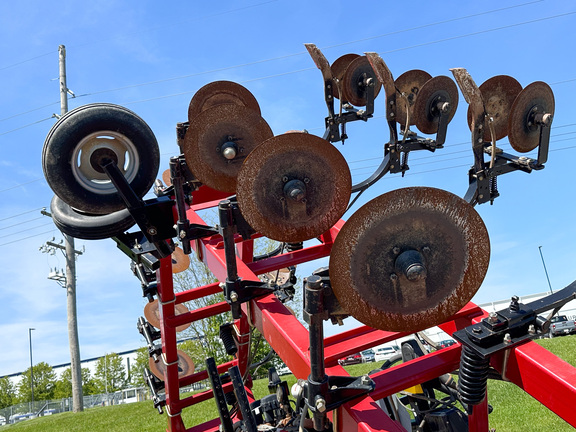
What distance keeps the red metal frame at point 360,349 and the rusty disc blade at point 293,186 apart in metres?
0.76

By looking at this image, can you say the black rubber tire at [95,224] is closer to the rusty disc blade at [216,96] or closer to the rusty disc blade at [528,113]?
the rusty disc blade at [216,96]

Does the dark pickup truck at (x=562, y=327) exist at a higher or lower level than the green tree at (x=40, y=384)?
lower

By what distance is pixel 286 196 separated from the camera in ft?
12.7

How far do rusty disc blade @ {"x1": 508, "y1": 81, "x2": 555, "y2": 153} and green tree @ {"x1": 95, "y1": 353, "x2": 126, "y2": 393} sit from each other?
55.2 metres

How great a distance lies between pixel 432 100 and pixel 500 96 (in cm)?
68

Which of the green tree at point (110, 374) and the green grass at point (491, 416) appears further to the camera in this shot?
the green tree at point (110, 374)

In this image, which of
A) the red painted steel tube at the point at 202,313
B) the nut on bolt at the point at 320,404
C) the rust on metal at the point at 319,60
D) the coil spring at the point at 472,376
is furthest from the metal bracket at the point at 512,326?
the rust on metal at the point at 319,60

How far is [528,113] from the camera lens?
511 cm

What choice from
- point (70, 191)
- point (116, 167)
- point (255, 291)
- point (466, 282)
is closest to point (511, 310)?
point (466, 282)

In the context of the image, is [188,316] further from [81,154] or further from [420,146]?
[420,146]

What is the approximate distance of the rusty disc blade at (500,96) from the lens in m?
5.48

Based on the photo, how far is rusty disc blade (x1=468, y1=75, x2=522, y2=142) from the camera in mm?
5480

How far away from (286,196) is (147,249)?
2.11m

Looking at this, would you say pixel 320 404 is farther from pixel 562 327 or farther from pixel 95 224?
pixel 562 327
